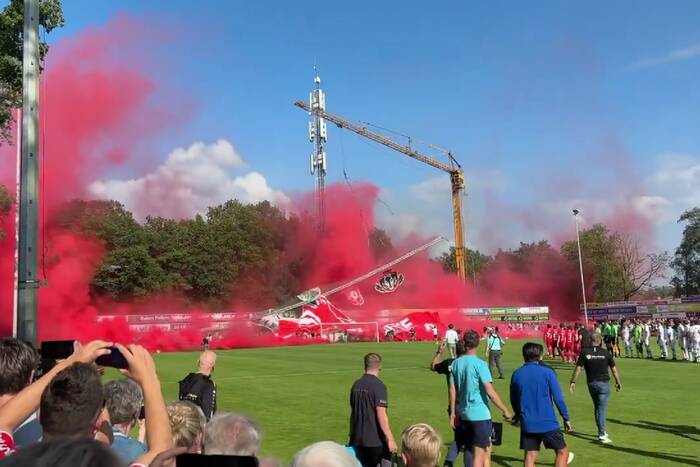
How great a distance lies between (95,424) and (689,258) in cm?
9452

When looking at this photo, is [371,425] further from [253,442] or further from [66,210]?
[66,210]

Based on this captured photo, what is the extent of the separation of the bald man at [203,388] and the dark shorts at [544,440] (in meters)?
3.96

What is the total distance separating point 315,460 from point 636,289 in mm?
89348

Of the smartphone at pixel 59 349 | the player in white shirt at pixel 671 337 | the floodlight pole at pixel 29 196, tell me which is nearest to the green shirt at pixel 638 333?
the player in white shirt at pixel 671 337

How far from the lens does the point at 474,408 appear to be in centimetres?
741

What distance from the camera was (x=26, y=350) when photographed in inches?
140

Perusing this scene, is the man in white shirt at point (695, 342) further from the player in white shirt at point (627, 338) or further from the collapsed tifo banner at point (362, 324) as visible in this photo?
the collapsed tifo banner at point (362, 324)

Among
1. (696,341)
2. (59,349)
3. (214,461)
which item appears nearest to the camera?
(214,461)

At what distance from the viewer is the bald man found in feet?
22.1

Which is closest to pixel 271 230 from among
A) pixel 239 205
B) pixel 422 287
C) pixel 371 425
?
pixel 239 205

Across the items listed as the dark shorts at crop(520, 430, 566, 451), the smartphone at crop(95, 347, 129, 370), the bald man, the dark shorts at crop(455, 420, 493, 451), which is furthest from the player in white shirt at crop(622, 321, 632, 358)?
the smartphone at crop(95, 347, 129, 370)

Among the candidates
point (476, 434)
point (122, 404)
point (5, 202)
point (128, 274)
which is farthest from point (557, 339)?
point (128, 274)

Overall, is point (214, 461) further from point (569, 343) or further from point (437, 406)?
point (569, 343)

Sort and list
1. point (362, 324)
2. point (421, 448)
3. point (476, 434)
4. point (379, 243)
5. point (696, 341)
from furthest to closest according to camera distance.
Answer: point (379, 243)
point (362, 324)
point (696, 341)
point (476, 434)
point (421, 448)
